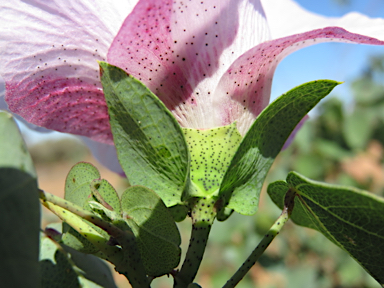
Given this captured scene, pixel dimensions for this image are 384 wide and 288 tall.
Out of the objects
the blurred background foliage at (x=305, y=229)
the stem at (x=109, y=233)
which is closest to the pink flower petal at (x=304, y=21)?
the stem at (x=109, y=233)

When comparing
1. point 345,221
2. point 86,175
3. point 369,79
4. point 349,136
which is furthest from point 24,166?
point 369,79

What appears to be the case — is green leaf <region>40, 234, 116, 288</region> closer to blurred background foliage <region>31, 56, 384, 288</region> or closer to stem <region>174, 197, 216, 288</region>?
stem <region>174, 197, 216, 288</region>

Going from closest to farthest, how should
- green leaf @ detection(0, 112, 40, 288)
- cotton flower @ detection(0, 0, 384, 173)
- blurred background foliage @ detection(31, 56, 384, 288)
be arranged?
green leaf @ detection(0, 112, 40, 288) → cotton flower @ detection(0, 0, 384, 173) → blurred background foliage @ detection(31, 56, 384, 288)

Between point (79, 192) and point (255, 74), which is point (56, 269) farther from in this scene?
point (255, 74)

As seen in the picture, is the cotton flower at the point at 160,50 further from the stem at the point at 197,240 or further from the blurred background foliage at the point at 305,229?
the blurred background foliage at the point at 305,229

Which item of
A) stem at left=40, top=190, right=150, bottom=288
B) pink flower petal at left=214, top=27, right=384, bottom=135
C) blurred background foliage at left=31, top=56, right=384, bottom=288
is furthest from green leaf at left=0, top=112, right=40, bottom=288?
blurred background foliage at left=31, top=56, right=384, bottom=288

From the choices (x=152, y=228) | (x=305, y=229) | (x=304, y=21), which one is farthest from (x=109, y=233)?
(x=305, y=229)

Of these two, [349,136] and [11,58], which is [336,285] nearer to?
[349,136]
